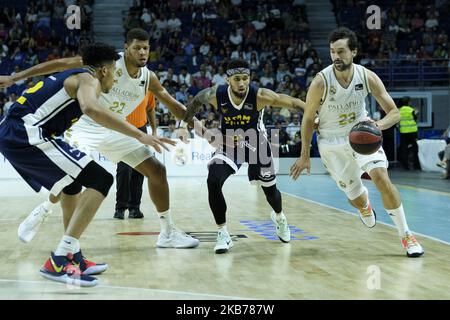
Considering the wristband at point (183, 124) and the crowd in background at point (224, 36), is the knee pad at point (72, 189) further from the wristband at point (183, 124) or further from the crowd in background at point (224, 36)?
the crowd in background at point (224, 36)

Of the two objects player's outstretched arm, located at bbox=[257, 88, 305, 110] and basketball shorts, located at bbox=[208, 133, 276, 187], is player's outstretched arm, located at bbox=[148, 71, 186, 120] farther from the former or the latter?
player's outstretched arm, located at bbox=[257, 88, 305, 110]

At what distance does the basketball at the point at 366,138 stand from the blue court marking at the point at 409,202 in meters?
1.57

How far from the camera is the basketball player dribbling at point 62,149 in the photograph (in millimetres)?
5203

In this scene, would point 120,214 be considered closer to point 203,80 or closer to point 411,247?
point 411,247

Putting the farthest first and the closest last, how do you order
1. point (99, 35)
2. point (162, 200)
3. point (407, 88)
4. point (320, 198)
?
point (99, 35)
point (407, 88)
point (320, 198)
point (162, 200)

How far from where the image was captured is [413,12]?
80.2 ft

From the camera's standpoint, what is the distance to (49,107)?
17.5ft

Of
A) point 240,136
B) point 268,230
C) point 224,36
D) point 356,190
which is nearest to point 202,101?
point 240,136

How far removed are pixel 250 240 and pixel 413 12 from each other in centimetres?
1921

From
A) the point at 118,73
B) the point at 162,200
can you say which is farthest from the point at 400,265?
the point at 118,73

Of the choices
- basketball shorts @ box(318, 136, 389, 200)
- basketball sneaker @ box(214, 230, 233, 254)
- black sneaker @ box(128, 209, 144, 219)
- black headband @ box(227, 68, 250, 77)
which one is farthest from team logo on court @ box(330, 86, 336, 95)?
black sneaker @ box(128, 209, 144, 219)

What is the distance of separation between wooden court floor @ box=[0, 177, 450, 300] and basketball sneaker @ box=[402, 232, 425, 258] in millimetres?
67

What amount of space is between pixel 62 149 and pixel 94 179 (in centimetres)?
33
